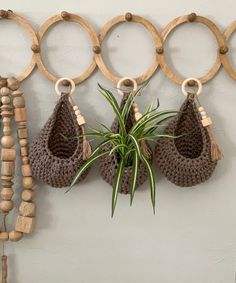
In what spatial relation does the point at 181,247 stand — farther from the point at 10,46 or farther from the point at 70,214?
the point at 10,46

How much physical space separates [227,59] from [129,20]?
21cm

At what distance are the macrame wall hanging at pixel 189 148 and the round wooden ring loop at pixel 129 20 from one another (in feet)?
0.24

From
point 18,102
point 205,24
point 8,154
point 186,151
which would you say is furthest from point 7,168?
point 205,24

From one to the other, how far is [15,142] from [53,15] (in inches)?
10.6

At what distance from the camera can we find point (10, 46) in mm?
791

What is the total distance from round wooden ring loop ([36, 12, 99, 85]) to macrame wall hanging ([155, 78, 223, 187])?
0.63 feet

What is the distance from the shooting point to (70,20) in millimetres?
774

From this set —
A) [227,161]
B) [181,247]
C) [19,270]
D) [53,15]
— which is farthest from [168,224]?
[53,15]

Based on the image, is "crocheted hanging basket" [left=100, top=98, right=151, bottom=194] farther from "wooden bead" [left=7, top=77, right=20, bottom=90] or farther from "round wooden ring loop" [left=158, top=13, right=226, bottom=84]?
"wooden bead" [left=7, top=77, right=20, bottom=90]

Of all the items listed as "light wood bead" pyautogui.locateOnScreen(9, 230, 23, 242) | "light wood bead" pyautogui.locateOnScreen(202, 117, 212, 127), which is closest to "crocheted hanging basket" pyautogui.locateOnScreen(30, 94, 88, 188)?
"light wood bead" pyautogui.locateOnScreen(9, 230, 23, 242)

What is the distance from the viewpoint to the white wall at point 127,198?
0.78 meters

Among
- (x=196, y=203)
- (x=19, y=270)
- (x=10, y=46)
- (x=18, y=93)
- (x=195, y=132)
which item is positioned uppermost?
(x=10, y=46)

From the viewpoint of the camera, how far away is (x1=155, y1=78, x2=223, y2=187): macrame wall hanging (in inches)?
29.0

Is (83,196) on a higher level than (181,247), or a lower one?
higher
